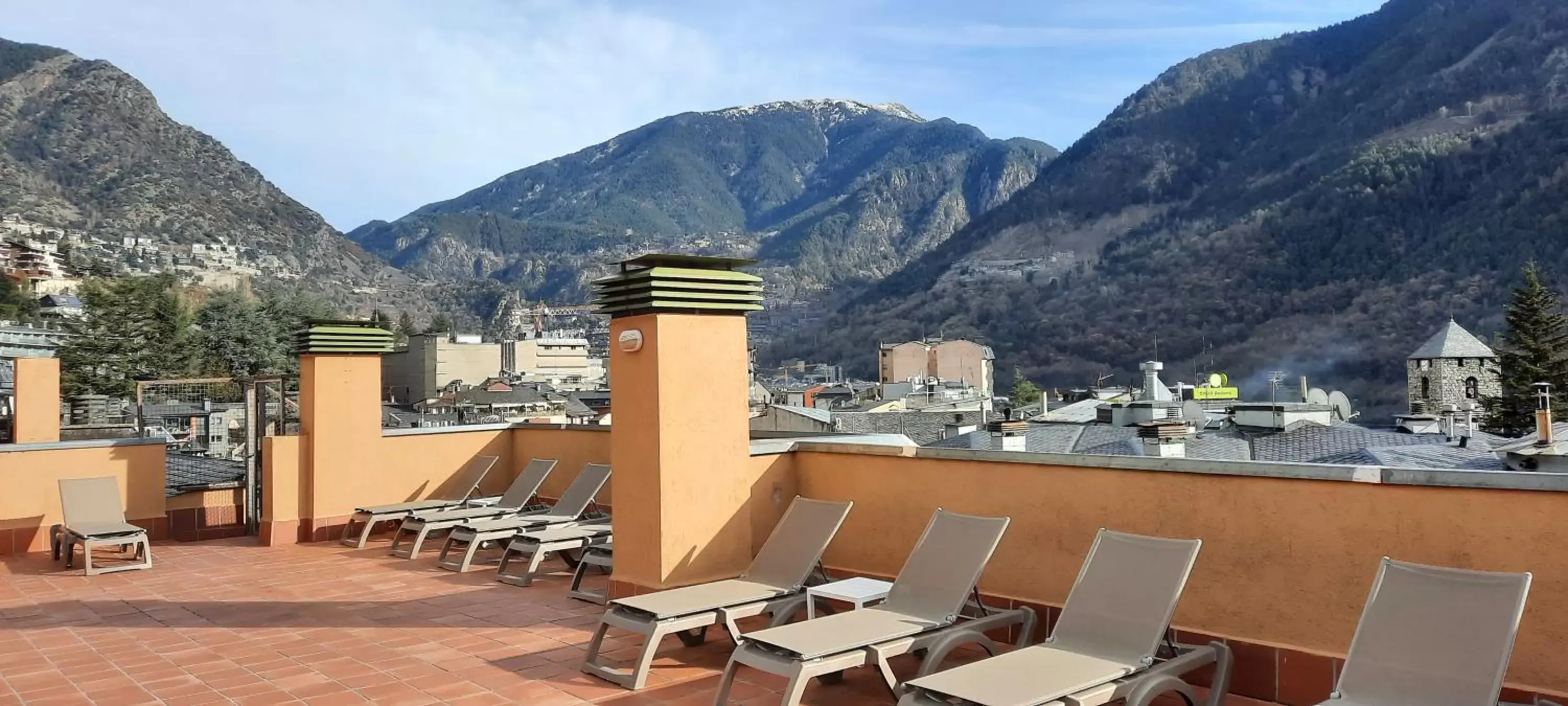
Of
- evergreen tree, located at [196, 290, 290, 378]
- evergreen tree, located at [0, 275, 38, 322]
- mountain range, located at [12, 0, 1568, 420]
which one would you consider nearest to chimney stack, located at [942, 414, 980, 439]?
evergreen tree, located at [196, 290, 290, 378]

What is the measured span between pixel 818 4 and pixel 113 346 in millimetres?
32840

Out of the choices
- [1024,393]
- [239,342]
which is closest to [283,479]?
[239,342]

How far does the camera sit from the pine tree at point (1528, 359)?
36.6m

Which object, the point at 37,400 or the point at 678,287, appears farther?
the point at 37,400

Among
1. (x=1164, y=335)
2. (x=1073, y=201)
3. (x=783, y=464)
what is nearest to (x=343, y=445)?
(x=783, y=464)

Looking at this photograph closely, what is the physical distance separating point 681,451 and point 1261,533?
2.85 m

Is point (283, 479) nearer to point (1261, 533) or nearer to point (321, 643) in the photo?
point (321, 643)

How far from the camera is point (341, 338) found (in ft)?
30.0

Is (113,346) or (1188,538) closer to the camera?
(1188,538)

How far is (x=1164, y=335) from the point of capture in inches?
3408

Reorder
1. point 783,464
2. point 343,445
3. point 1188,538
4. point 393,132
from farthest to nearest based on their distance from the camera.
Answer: point 393,132, point 343,445, point 783,464, point 1188,538

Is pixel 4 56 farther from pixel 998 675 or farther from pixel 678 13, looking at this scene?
pixel 998 675

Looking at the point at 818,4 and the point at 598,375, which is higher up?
the point at 818,4

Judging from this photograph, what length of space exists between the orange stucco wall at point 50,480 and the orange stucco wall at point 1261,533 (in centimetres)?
676
